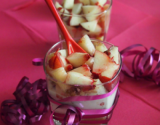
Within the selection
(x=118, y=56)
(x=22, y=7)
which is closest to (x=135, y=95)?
(x=118, y=56)

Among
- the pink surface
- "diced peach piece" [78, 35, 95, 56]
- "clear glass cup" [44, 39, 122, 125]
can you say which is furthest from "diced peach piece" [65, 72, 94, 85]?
the pink surface

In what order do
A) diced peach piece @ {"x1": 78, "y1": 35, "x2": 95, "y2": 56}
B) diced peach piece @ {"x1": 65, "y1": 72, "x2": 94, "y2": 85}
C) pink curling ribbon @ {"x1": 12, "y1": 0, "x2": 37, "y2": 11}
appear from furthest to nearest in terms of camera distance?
1. pink curling ribbon @ {"x1": 12, "y1": 0, "x2": 37, "y2": 11}
2. diced peach piece @ {"x1": 78, "y1": 35, "x2": 95, "y2": 56}
3. diced peach piece @ {"x1": 65, "y1": 72, "x2": 94, "y2": 85}

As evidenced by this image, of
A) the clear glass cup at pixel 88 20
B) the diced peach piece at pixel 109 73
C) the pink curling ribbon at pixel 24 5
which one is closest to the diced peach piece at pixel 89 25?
the clear glass cup at pixel 88 20

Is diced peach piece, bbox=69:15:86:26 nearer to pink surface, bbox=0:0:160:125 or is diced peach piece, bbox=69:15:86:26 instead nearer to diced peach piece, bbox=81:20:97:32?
diced peach piece, bbox=81:20:97:32

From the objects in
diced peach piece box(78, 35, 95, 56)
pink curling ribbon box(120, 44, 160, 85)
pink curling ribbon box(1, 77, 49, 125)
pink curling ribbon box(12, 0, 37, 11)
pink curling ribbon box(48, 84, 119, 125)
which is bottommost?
pink curling ribbon box(120, 44, 160, 85)

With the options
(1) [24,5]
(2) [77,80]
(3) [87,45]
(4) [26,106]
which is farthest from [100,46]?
(1) [24,5]

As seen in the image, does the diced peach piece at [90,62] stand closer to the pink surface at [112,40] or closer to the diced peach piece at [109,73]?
the diced peach piece at [109,73]

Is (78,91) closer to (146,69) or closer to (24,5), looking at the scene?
(146,69)

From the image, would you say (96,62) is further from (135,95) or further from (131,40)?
(131,40)
